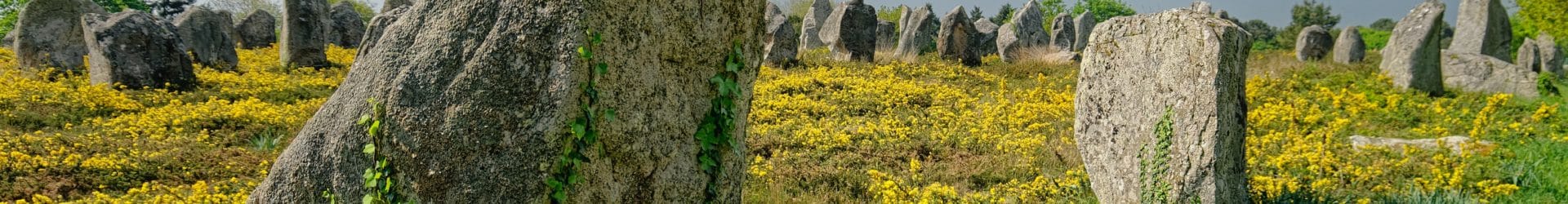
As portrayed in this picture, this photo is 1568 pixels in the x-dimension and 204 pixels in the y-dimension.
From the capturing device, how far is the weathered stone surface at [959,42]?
19.0 meters

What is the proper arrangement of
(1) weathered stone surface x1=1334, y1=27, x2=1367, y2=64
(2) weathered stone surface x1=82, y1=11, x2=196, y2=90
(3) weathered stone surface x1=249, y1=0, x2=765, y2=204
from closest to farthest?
1. (3) weathered stone surface x1=249, y1=0, x2=765, y2=204
2. (2) weathered stone surface x1=82, y1=11, x2=196, y2=90
3. (1) weathered stone surface x1=1334, y1=27, x2=1367, y2=64

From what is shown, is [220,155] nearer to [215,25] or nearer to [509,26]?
[509,26]

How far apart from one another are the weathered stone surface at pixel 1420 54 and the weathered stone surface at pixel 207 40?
18.9 metres

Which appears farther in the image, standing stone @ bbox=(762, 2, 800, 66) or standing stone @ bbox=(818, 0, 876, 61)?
standing stone @ bbox=(818, 0, 876, 61)

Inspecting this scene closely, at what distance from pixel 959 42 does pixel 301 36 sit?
12.7 meters

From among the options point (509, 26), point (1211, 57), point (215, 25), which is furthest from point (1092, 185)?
point (215, 25)

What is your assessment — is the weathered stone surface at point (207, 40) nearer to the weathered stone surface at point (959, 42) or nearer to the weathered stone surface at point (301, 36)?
the weathered stone surface at point (301, 36)

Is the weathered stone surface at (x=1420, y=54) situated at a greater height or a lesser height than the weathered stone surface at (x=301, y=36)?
greater

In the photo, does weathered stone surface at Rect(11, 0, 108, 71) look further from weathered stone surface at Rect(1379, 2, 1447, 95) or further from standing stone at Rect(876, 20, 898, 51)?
weathered stone surface at Rect(1379, 2, 1447, 95)

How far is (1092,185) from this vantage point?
6.12m

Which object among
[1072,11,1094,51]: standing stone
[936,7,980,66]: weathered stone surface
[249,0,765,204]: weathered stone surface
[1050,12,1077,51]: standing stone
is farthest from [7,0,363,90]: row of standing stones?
[1072,11,1094,51]: standing stone

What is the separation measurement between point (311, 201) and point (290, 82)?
1191cm

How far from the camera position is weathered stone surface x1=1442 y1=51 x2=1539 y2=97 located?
12.5 m

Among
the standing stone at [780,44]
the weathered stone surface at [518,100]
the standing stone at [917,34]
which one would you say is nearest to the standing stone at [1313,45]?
the standing stone at [917,34]
